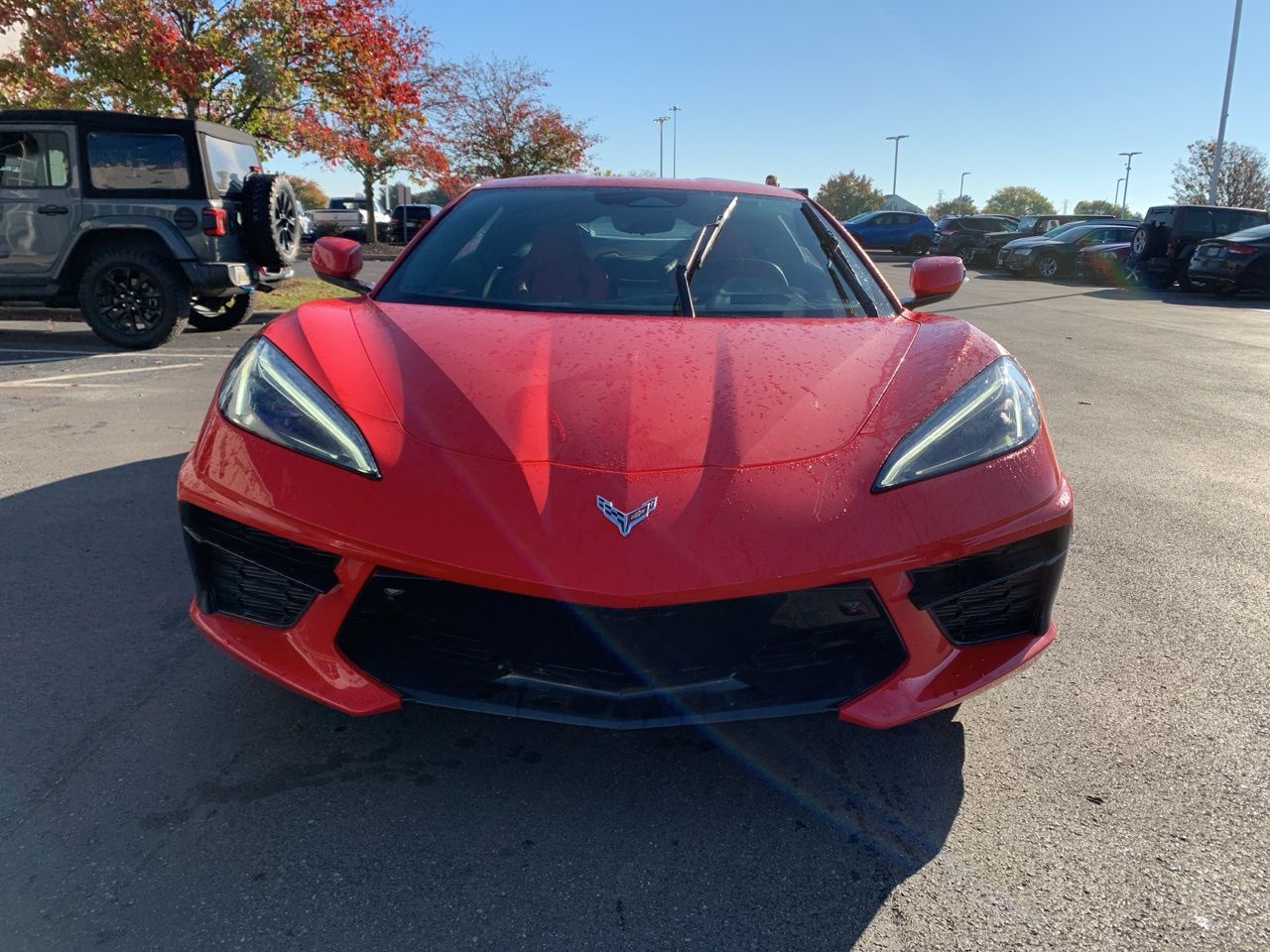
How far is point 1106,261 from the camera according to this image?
68.7ft

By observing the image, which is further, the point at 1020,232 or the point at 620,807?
the point at 1020,232

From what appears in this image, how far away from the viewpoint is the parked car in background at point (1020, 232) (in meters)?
25.9

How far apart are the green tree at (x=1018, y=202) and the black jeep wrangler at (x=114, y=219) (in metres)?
115

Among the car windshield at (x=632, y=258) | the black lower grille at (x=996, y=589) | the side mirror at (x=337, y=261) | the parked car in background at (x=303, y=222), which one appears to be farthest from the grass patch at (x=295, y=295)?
the black lower grille at (x=996, y=589)

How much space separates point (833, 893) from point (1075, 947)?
423 mm

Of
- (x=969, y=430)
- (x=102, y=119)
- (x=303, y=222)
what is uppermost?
(x=102, y=119)

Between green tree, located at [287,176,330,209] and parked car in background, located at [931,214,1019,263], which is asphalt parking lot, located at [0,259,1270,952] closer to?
parked car in background, located at [931,214,1019,263]

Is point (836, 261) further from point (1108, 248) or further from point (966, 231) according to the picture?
point (966, 231)

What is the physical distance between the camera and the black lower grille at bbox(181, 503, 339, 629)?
185 centimetres

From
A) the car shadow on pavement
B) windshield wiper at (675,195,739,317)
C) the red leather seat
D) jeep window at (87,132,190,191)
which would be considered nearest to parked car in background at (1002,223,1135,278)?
jeep window at (87,132,190,191)

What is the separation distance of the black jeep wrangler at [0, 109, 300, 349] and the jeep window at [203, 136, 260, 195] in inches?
1.3

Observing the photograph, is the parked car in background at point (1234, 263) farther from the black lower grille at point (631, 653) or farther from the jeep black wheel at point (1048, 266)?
the black lower grille at point (631, 653)

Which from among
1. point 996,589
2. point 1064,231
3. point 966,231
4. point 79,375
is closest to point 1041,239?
point 1064,231

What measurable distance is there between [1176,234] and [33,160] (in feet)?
61.4
